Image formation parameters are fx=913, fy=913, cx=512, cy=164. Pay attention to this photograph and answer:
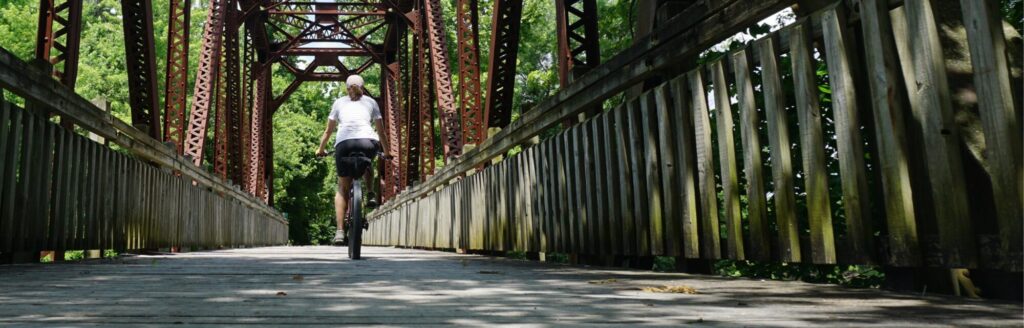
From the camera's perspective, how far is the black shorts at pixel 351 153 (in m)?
7.65

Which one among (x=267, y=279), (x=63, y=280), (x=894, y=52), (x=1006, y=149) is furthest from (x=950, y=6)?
(x=63, y=280)

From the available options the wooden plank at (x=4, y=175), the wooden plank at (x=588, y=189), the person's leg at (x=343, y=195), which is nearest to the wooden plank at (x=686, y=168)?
the wooden plank at (x=588, y=189)

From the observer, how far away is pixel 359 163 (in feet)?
25.2

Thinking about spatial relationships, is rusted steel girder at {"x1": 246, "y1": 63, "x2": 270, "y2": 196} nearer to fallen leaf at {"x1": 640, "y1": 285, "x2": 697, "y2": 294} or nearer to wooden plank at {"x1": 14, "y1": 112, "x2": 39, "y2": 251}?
wooden plank at {"x1": 14, "y1": 112, "x2": 39, "y2": 251}

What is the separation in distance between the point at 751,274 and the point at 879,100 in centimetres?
353

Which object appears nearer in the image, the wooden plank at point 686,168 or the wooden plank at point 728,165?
the wooden plank at point 728,165

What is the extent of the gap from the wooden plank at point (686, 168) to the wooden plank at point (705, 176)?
0.04 m

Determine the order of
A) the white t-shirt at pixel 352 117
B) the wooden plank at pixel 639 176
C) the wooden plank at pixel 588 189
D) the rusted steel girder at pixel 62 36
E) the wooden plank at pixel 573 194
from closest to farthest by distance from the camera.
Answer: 1. the wooden plank at pixel 639 176
2. the wooden plank at pixel 588 189
3. the wooden plank at pixel 573 194
4. the rusted steel girder at pixel 62 36
5. the white t-shirt at pixel 352 117

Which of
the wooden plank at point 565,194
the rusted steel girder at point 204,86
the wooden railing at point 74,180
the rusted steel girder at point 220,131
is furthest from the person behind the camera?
the rusted steel girder at point 220,131

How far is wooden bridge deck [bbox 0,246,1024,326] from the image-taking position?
2283 mm

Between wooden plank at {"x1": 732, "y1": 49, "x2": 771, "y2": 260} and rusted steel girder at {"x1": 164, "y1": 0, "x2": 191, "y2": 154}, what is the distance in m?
10.1

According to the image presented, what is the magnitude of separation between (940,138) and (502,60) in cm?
749

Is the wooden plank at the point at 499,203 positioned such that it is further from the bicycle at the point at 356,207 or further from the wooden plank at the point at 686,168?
the wooden plank at the point at 686,168

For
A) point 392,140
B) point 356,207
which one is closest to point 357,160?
point 356,207
